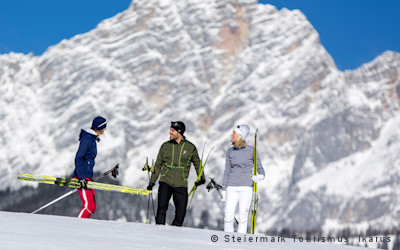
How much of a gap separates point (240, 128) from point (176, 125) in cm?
136

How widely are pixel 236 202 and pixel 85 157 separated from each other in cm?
320

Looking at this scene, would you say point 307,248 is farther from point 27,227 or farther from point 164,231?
point 27,227

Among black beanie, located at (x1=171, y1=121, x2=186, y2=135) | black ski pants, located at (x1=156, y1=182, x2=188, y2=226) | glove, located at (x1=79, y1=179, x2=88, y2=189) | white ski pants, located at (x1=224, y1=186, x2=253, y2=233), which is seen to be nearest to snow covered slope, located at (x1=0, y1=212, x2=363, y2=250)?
glove, located at (x1=79, y1=179, x2=88, y2=189)

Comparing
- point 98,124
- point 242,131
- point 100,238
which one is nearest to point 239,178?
point 242,131

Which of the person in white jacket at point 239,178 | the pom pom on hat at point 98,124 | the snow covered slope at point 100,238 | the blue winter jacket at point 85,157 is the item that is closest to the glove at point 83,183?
the blue winter jacket at point 85,157

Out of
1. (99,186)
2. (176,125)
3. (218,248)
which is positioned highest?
(176,125)

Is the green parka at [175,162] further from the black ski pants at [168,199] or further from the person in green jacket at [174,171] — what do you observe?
the black ski pants at [168,199]

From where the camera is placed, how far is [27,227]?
8.97 metres

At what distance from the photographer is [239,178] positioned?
1388cm

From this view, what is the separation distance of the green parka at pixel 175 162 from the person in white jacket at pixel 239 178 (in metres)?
0.87

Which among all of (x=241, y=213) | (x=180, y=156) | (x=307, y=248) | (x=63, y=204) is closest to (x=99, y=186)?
(x=180, y=156)

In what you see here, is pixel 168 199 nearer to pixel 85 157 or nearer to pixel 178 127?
pixel 178 127

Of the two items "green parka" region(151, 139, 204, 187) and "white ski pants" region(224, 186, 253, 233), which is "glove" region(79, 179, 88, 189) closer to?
"green parka" region(151, 139, 204, 187)

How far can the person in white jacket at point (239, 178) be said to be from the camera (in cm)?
1373
